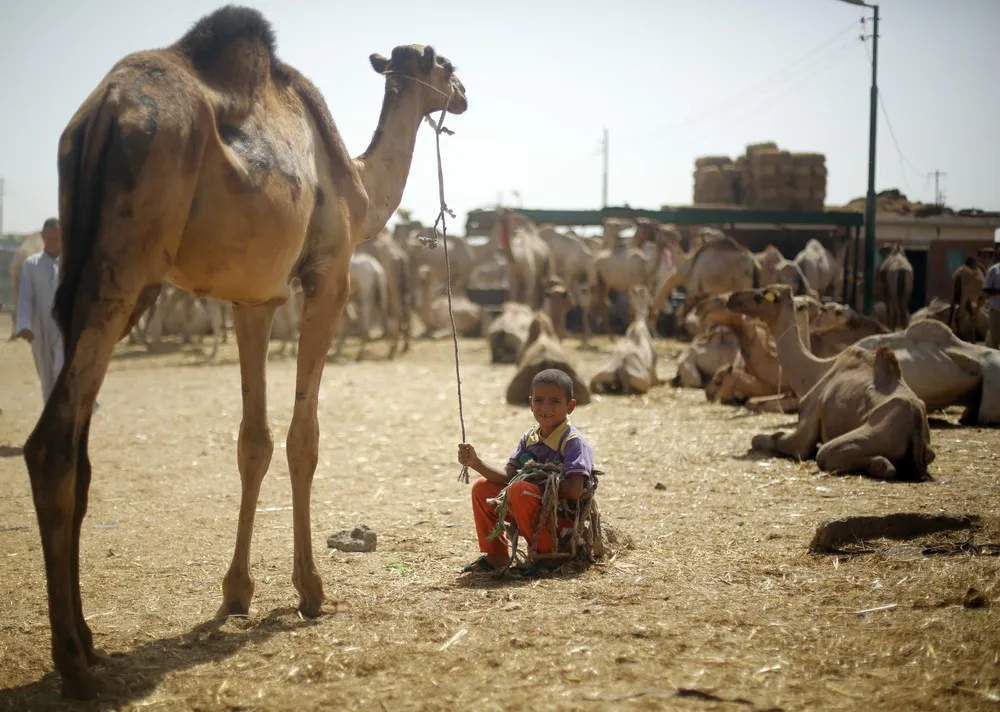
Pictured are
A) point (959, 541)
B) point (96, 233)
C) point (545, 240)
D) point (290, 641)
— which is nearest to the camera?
point (96, 233)

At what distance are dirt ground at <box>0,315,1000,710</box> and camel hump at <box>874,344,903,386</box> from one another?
0.89m

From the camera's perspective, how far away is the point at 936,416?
11258mm

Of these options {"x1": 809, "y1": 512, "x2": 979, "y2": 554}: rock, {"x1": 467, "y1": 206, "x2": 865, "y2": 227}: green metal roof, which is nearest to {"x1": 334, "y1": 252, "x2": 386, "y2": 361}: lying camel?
{"x1": 467, "y1": 206, "x2": 865, "y2": 227}: green metal roof

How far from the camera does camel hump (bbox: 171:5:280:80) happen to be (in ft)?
14.6

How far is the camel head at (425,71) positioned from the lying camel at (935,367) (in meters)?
5.74

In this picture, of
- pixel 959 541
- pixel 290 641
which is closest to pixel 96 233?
pixel 290 641

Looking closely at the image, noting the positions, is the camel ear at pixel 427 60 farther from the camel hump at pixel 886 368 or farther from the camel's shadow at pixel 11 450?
the camel's shadow at pixel 11 450

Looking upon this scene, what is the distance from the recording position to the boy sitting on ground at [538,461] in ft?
18.1

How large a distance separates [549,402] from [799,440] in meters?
4.33

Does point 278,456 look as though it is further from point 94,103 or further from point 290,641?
point 94,103

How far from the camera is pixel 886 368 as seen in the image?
865cm

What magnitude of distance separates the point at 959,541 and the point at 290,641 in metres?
3.80

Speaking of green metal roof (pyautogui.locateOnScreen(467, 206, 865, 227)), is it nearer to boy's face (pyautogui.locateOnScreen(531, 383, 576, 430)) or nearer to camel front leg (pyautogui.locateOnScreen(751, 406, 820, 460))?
camel front leg (pyautogui.locateOnScreen(751, 406, 820, 460))

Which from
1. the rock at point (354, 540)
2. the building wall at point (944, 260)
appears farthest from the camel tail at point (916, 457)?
the building wall at point (944, 260)
